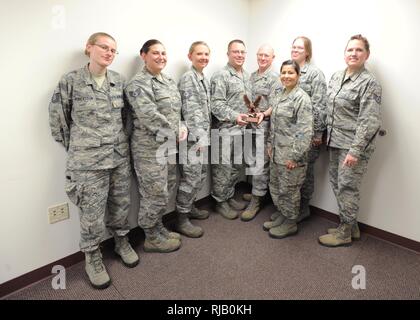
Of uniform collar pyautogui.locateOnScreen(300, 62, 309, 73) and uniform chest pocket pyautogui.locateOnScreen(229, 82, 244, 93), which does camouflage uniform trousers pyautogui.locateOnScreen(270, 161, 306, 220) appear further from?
uniform collar pyautogui.locateOnScreen(300, 62, 309, 73)

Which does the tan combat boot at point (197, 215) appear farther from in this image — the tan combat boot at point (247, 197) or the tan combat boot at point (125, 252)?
the tan combat boot at point (125, 252)

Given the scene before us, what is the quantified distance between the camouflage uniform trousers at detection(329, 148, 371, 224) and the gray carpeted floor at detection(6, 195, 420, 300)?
0.31 m

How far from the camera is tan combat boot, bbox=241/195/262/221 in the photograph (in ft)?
8.56

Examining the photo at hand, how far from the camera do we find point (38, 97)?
1617mm

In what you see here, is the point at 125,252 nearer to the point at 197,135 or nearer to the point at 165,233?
the point at 165,233

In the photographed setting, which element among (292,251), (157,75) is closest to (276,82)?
(157,75)

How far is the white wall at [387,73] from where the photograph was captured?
197 centimetres

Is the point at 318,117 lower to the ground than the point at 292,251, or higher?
higher

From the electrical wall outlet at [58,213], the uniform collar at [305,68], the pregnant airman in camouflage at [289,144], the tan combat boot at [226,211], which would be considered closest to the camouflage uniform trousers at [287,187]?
the pregnant airman in camouflage at [289,144]

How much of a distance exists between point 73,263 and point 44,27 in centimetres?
156

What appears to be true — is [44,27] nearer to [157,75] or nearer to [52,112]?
[52,112]

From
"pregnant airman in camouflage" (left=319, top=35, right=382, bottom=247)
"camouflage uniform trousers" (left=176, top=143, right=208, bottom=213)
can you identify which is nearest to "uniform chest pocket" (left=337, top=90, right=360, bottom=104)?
"pregnant airman in camouflage" (left=319, top=35, right=382, bottom=247)

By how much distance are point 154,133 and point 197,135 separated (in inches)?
18.5
